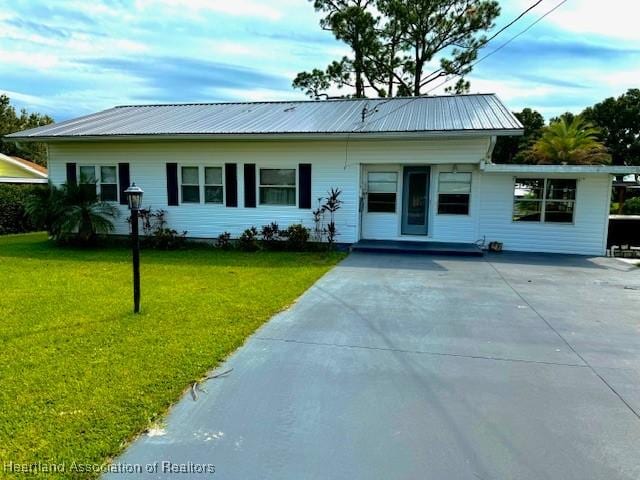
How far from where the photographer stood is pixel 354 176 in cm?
1100

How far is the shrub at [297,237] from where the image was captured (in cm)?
1092

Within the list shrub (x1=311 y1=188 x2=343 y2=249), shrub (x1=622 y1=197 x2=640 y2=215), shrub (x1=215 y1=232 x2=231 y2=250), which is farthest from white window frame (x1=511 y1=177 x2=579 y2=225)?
shrub (x1=622 y1=197 x2=640 y2=215)

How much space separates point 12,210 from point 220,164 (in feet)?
29.4

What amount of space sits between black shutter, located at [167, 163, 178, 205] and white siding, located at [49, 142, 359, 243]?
0.13 m

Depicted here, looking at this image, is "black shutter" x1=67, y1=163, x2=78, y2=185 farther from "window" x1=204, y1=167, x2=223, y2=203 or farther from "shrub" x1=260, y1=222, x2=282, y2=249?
"shrub" x1=260, y1=222, x2=282, y2=249

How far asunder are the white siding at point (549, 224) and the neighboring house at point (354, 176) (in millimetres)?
27

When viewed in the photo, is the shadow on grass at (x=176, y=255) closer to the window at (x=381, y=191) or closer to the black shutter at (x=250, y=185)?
the black shutter at (x=250, y=185)

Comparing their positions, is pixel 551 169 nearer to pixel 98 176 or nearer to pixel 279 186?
pixel 279 186

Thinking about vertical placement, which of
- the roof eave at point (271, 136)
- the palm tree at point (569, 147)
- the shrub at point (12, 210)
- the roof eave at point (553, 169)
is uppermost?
the palm tree at point (569, 147)

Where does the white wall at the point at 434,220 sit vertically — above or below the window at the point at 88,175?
below

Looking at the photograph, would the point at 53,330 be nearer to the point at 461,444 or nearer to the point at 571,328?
the point at 461,444

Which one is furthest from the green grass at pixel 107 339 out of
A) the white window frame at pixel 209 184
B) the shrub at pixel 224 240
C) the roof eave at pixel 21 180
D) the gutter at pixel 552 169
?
Result: the roof eave at pixel 21 180

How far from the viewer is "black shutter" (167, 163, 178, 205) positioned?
11.9 metres

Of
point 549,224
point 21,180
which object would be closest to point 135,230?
point 549,224
